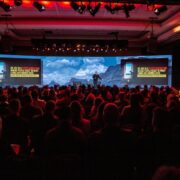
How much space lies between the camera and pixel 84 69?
54.2ft

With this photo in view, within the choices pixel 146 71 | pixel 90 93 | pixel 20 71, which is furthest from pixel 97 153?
pixel 20 71

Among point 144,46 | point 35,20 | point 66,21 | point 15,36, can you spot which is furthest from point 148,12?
point 15,36

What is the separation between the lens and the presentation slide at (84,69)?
1529 cm

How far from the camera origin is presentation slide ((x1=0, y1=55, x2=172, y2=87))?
15.3 metres

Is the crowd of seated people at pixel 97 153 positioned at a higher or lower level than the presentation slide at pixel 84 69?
lower

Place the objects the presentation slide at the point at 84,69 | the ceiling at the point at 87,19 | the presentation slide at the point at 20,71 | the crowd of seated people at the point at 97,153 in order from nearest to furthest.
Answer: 1. the crowd of seated people at the point at 97,153
2. the ceiling at the point at 87,19
3. the presentation slide at the point at 20,71
4. the presentation slide at the point at 84,69

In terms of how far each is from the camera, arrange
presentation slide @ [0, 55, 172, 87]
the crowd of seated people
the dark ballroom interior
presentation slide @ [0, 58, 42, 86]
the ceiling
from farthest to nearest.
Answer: presentation slide @ [0, 55, 172, 87], presentation slide @ [0, 58, 42, 86], the ceiling, the dark ballroom interior, the crowd of seated people

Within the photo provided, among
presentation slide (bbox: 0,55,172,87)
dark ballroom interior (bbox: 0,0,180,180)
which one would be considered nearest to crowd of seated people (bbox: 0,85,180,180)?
dark ballroom interior (bbox: 0,0,180,180)

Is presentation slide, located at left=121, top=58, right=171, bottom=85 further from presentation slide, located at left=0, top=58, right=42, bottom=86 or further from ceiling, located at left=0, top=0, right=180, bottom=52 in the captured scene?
presentation slide, located at left=0, top=58, right=42, bottom=86

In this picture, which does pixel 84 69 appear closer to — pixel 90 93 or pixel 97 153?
pixel 90 93

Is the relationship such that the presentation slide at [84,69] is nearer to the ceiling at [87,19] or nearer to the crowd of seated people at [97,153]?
the ceiling at [87,19]

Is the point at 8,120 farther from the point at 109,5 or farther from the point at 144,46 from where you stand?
the point at 144,46

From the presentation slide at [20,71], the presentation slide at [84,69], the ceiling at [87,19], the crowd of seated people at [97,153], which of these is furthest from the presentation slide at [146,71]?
the crowd of seated people at [97,153]

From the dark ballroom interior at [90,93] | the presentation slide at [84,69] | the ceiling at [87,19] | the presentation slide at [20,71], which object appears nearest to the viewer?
the dark ballroom interior at [90,93]
